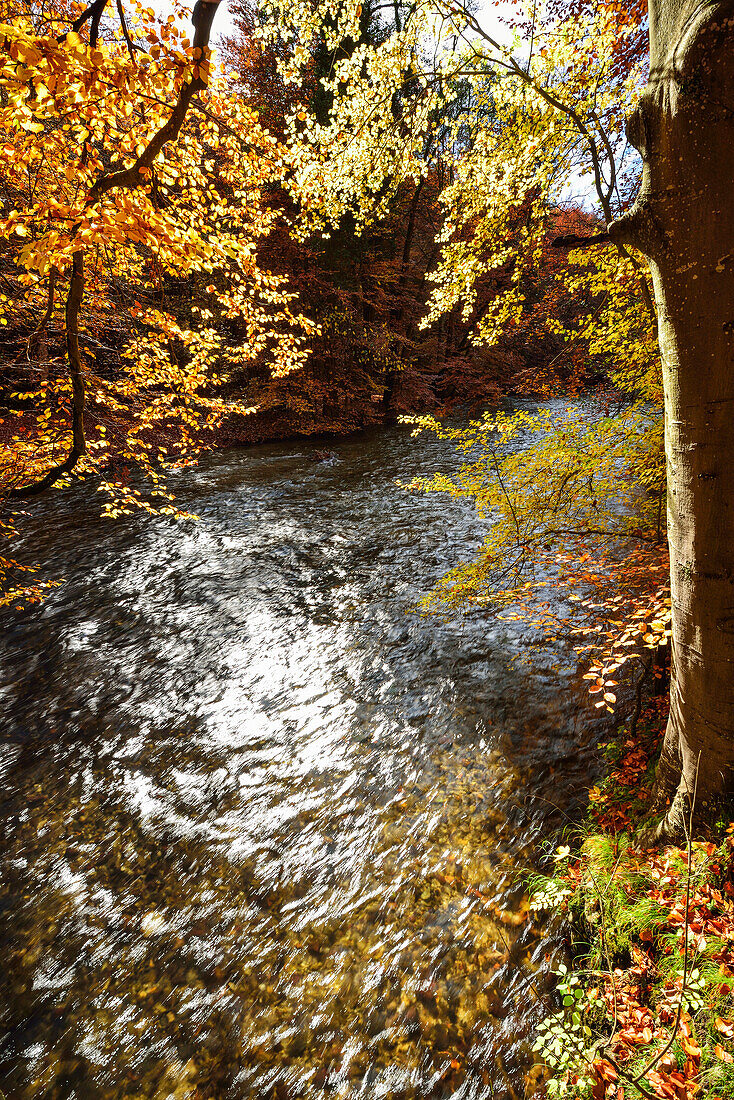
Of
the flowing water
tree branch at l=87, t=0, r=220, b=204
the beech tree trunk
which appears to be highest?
tree branch at l=87, t=0, r=220, b=204

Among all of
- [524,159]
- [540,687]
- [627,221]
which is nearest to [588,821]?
[540,687]

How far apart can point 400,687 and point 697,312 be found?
4784 millimetres

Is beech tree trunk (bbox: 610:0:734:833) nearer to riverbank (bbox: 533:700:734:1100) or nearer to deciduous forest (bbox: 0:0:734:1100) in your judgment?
deciduous forest (bbox: 0:0:734:1100)

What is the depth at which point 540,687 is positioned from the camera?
529 centimetres

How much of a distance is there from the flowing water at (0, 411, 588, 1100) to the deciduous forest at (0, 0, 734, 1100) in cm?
3

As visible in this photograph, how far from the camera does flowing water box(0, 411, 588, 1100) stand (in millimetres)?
2744

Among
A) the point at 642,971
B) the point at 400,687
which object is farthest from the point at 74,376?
the point at 642,971

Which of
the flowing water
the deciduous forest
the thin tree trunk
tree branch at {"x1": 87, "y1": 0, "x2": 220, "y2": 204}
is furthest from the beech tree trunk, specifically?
the thin tree trunk

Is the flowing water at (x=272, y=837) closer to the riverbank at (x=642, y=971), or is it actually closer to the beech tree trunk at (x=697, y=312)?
the riverbank at (x=642, y=971)

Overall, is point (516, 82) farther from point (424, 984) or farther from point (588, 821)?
point (424, 984)

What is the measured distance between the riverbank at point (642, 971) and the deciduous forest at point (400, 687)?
0.02m

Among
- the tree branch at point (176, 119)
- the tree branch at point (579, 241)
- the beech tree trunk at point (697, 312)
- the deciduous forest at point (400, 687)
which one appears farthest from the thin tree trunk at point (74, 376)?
the beech tree trunk at point (697, 312)

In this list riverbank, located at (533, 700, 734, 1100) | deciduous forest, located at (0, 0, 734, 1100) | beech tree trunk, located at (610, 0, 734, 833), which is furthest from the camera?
deciduous forest, located at (0, 0, 734, 1100)

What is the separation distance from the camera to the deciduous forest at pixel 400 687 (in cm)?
226
